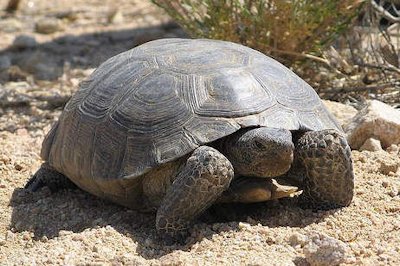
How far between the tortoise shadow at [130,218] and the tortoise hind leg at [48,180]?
0.09 m

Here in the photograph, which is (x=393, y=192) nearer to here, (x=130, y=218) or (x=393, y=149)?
(x=393, y=149)

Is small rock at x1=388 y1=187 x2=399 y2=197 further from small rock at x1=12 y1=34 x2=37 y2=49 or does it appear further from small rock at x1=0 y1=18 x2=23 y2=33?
small rock at x1=0 y1=18 x2=23 y2=33

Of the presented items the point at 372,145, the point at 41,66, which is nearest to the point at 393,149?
the point at 372,145

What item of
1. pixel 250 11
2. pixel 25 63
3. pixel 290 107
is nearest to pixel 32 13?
pixel 25 63

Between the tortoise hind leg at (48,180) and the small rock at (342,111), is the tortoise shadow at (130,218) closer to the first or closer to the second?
the tortoise hind leg at (48,180)

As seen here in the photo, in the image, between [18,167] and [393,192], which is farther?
[18,167]

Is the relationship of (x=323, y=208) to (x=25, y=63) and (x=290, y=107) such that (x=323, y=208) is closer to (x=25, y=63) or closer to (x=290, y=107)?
(x=290, y=107)

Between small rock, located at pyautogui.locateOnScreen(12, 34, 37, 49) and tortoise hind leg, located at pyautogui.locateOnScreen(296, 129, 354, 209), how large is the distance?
550 centimetres

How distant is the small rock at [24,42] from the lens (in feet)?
28.2

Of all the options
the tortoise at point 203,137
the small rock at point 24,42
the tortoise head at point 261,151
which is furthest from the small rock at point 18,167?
the small rock at point 24,42

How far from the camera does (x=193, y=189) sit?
3445mm

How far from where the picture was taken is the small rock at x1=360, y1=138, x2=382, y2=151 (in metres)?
4.51

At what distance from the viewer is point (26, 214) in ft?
13.6

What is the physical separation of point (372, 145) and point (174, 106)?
4.51ft
